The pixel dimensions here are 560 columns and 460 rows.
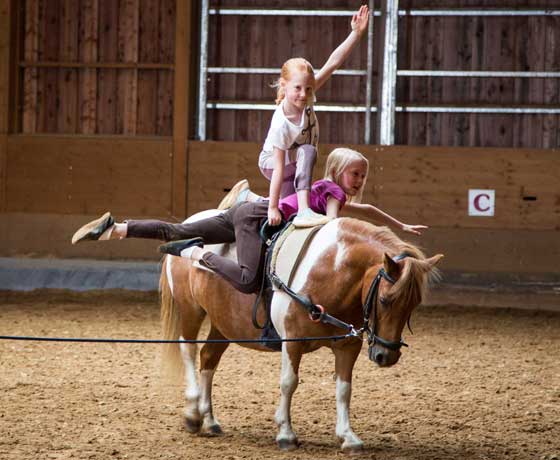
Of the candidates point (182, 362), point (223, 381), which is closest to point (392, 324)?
point (182, 362)

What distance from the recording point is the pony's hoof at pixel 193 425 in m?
4.82

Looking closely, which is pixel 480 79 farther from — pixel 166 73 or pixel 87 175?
pixel 87 175

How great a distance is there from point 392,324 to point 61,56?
9.08m

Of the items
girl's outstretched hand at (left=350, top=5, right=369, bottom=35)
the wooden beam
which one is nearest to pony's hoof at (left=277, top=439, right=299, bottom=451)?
girl's outstretched hand at (left=350, top=5, right=369, bottom=35)

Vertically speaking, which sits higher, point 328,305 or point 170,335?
point 328,305

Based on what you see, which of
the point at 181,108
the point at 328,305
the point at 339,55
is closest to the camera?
the point at 328,305

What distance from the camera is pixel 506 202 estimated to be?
36.3ft

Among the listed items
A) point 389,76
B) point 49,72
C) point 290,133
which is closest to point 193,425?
point 290,133

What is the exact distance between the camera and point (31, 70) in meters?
A: 12.2

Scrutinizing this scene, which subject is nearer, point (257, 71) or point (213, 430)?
point (213, 430)

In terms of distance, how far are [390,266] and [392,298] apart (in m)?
0.13

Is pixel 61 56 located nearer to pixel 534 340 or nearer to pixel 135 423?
pixel 534 340

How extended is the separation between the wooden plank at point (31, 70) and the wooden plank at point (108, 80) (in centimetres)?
80

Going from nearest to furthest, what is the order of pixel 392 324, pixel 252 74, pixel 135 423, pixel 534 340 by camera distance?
pixel 392 324 → pixel 135 423 → pixel 534 340 → pixel 252 74
